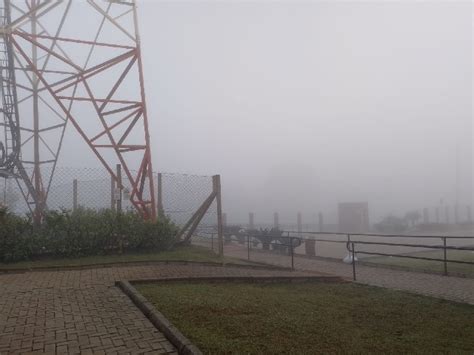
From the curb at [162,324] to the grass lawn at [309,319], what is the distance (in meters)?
0.11

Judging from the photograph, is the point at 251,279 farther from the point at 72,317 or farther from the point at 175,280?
the point at 72,317

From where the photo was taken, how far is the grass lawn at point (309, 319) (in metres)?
4.05

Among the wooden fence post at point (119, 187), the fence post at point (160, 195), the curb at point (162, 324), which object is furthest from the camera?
the fence post at point (160, 195)

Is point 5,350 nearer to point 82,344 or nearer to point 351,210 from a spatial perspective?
point 82,344

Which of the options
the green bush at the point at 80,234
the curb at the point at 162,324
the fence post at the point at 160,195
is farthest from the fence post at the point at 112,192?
the curb at the point at 162,324

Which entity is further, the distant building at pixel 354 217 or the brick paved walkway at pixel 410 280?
the distant building at pixel 354 217

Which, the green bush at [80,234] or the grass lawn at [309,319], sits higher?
the green bush at [80,234]

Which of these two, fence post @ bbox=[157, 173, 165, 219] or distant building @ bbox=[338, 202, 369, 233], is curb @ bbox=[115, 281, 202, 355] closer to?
fence post @ bbox=[157, 173, 165, 219]

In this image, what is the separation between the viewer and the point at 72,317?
4.92 metres

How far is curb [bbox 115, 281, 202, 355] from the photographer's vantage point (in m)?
3.74

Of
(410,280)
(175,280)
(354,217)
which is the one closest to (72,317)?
(175,280)

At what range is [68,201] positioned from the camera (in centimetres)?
1155

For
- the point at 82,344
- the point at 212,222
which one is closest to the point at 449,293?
the point at 82,344

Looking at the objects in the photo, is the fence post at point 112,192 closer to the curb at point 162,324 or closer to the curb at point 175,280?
the curb at point 175,280
